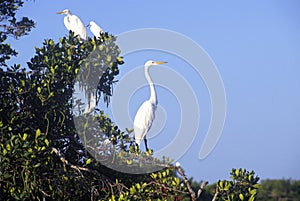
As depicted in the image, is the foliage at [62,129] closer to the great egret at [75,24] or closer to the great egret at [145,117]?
the great egret at [145,117]

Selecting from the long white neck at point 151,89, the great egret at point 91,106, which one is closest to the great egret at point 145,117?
the long white neck at point 151,89

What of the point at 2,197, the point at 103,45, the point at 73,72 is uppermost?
the point at 103,45

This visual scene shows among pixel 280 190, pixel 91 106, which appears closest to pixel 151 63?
pixel 91 106

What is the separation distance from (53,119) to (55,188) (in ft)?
2.63

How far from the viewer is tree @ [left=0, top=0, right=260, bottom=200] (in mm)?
5715

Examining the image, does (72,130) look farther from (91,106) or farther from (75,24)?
(75,24)

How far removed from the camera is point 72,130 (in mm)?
6391

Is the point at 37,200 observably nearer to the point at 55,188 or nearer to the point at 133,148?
the point at 55,188

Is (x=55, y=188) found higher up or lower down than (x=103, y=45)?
lower down

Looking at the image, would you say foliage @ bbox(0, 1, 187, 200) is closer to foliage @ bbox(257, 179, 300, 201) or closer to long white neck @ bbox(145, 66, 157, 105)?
long white neck @ bbox(145, 66, 157, 105)

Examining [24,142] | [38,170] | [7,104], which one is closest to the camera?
[24,142]

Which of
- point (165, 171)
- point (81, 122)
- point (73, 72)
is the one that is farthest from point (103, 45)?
point (165, 171)

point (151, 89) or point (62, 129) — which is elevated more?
point (151, 89)

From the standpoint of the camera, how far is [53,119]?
621cm
